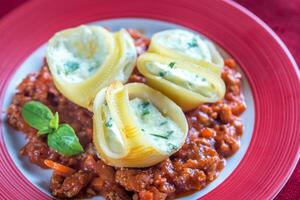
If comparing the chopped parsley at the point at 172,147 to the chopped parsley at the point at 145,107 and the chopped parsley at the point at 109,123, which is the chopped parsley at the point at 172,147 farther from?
the chopped parsley at the point at 109,123

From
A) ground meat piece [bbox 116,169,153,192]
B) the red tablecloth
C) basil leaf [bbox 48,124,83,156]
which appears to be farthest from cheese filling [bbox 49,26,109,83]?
the red tablecloth

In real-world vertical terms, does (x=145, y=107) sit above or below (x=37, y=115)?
above

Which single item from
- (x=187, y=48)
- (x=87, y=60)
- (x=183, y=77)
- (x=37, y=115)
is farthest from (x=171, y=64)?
(x=37, y=115)

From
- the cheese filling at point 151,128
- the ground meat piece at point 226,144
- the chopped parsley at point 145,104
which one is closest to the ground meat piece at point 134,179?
the cheese filling at point 151,128

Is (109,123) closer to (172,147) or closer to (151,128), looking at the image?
(151,128)

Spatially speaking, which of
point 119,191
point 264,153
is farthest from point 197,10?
point 119,191

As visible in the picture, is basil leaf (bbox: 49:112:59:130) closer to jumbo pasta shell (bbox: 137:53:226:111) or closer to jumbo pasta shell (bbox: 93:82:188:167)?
jumbo pasta shell (bbox: 93:82:188:167)
